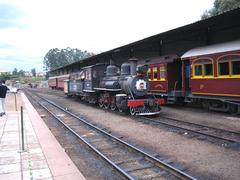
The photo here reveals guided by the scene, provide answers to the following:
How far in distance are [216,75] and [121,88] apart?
5.09 metres

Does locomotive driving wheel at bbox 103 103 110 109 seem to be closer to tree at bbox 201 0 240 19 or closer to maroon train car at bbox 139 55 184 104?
maroon train car at bbox 139 55 184 104

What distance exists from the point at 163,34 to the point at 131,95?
5927mm

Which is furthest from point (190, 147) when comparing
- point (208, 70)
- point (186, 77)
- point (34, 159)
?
point (186, 77)

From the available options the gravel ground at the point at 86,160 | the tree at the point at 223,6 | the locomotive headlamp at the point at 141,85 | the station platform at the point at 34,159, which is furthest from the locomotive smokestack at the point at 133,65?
the tree at the point at 223,6

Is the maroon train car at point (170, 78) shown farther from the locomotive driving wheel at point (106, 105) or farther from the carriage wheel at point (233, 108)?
the carriage wheel at point (233, 108)

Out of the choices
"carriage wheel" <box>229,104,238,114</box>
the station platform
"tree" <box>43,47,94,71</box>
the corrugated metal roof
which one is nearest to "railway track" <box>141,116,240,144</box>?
"carriage wheel" <box>229,104,238,114</box>

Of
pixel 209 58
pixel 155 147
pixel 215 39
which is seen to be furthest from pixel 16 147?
pixel 215 39

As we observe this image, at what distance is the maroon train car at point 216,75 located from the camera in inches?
539

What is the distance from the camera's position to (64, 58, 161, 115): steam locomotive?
607 inches

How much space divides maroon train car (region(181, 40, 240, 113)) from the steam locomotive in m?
2.51

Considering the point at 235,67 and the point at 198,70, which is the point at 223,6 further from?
the point at 235,67

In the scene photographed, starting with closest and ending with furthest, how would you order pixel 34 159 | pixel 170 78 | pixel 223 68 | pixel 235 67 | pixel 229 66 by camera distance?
pixel 34 159, pixel 235 67, pixel 229 66, pixel 223 68, pixel 170 78

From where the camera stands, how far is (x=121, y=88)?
1691cm

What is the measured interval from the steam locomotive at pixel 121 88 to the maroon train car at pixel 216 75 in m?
2.51
